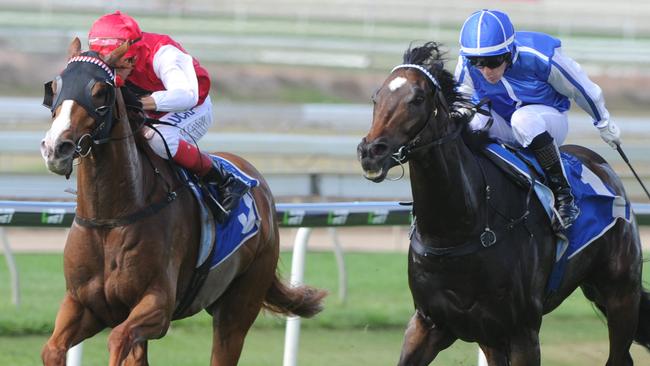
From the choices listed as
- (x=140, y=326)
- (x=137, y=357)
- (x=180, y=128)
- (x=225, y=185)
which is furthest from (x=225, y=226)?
(x=140, y=326)

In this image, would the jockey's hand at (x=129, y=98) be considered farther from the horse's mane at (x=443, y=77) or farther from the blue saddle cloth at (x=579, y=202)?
the blue saddle cloth at (x=579, y=202)

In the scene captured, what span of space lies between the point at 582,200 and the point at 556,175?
23cm

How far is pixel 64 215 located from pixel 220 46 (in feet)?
71.9

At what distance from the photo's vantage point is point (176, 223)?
5.17 metres

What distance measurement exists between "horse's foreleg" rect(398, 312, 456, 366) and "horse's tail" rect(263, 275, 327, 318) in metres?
1.10

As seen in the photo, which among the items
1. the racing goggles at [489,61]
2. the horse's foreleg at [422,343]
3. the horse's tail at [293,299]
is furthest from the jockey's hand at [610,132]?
the horse's tail at [293,299]

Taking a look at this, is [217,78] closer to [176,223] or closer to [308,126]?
[308,126]

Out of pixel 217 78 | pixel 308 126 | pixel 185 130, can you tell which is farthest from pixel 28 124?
pixel 185 130

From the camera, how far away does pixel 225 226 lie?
558cm

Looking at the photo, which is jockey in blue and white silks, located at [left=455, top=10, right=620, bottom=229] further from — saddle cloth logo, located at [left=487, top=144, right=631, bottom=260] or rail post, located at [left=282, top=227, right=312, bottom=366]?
rail post, located at [left=282, top=227, right=312, bottom=366]

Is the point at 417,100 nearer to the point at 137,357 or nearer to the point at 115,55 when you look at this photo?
the point at 115,55

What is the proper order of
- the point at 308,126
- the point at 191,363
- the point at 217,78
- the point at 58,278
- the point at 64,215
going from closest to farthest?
the point at 64,215, the point at 191,363, the point at 58,278, the point at 308,126, the point at 217,78

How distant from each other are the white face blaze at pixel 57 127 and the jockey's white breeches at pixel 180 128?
27.1 inches

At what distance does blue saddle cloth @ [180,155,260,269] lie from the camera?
5402mm
